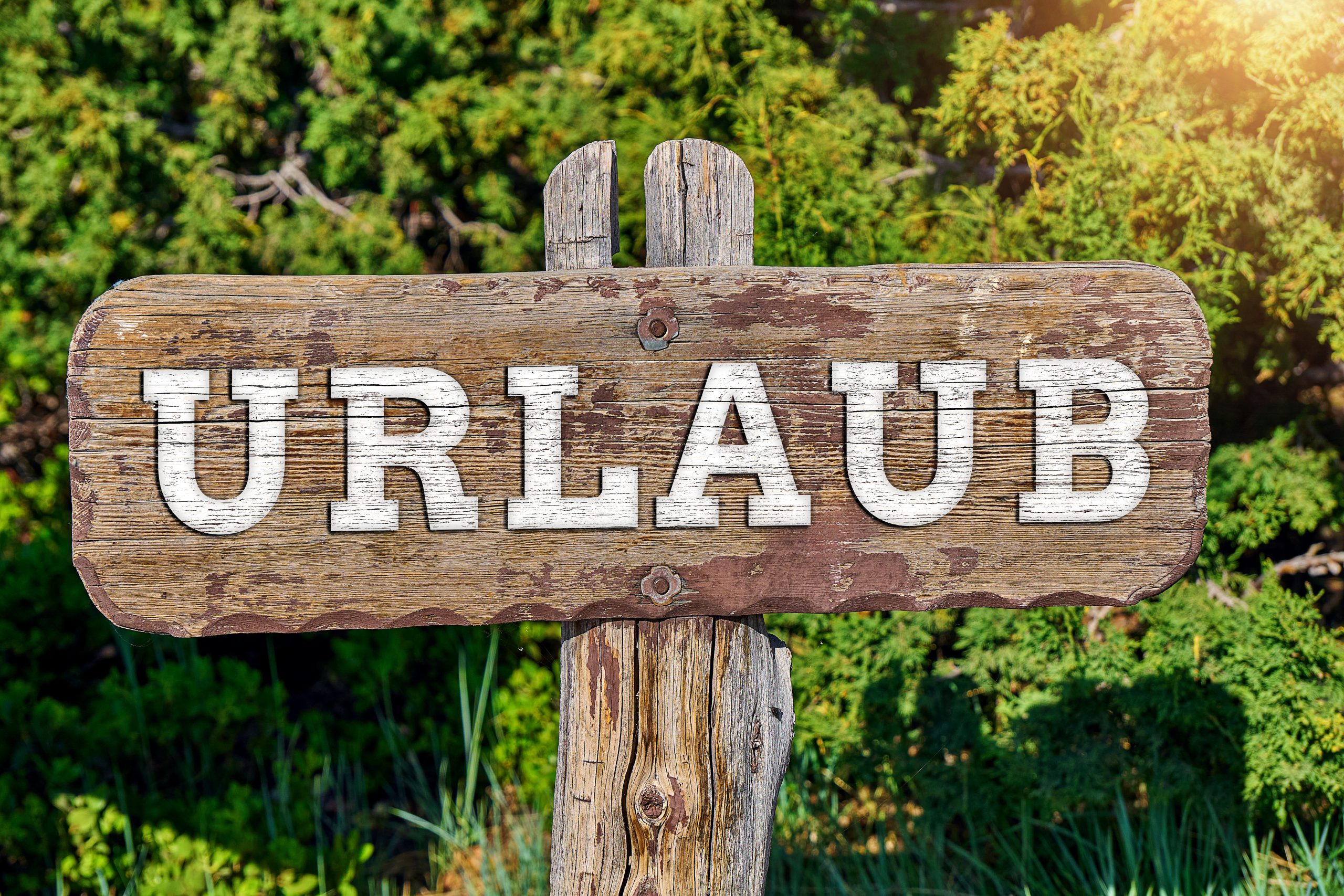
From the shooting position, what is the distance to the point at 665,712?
164cm

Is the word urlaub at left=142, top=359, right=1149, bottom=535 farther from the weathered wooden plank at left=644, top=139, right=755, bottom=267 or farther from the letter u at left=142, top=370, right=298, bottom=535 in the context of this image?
the weathered wooden plank at left=644, top=139, right=755, bottom=267

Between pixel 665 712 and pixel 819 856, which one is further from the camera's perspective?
pixel 819 856

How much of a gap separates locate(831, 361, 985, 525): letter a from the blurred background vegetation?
1717 mm

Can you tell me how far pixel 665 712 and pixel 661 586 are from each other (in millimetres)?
240

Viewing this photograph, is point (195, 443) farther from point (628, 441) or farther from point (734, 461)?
point (734, 461)

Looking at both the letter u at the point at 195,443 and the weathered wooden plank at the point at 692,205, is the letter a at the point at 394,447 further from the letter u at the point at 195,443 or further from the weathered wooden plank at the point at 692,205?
the weathered wooden plank at the point at 692,205

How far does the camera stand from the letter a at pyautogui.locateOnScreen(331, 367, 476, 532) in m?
1.54

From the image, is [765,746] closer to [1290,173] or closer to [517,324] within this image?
[517,324]

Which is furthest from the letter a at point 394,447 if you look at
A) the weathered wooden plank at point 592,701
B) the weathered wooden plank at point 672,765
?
the weathered wooden plank at point 672,765

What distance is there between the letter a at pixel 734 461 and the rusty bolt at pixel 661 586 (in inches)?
3.3

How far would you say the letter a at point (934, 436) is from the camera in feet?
5.13

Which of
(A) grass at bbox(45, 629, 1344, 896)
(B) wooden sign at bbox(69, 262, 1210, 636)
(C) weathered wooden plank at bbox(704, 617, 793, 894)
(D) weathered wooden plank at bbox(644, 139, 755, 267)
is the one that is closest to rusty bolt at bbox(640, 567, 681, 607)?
(B) wooden sign at bbox(69, 262, 1210, 636)

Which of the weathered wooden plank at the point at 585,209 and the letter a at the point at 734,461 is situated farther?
the weathered wooden plank at the point at 585,209

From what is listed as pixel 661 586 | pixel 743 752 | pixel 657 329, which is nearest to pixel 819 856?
pixel 743 752
